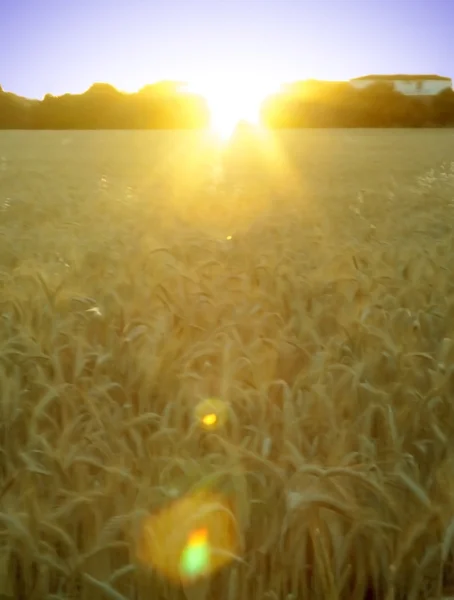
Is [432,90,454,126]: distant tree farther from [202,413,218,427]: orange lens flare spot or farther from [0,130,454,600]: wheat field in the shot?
[202,413,218,427]: orange lens flare spot

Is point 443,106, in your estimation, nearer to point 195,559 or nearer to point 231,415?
point 231,415

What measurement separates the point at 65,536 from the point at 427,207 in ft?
21.3

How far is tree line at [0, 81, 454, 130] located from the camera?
36.2 meters

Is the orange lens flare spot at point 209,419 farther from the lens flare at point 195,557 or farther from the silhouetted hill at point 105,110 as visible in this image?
the silhouetted hill at point 105,110

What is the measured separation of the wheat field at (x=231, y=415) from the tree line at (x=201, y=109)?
106 feet

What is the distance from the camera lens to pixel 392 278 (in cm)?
326

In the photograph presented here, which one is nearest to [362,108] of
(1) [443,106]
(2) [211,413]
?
(1) [443,106]

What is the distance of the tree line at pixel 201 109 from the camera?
36.2 meters

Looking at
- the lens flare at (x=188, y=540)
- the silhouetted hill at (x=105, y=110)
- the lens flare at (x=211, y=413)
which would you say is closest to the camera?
the lens flare at (x=188, y=540)

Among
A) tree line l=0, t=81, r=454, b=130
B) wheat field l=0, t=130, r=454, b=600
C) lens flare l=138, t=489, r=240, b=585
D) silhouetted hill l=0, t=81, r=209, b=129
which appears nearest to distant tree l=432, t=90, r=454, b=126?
tree line l=0, t=81, r=454, b=130

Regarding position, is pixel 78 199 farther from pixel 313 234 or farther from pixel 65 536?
pixel 65 536

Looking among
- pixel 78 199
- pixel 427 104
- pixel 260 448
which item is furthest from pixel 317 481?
pixel 427 104

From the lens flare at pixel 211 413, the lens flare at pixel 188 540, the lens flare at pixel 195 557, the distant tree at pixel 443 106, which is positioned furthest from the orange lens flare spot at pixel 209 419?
the distant tree at pixel 443 106

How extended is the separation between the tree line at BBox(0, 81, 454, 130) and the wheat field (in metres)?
32.3
